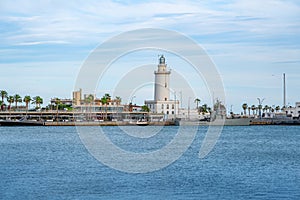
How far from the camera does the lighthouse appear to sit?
162 m

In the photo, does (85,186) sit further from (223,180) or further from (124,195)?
(223,180)

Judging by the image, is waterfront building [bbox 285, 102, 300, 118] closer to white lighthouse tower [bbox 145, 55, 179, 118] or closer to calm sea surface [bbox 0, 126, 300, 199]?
white lighthouse tower [bbox 145, 55, 179, 118]

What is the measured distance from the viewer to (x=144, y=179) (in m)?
36.1

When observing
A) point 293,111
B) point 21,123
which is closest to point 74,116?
point 21,123

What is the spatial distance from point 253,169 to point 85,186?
1356 cm

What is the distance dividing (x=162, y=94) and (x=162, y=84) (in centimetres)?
276

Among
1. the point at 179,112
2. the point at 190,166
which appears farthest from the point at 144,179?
the point at 179,112

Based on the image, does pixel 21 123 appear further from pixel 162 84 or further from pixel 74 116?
pixel 162 84

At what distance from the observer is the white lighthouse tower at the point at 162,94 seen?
162512mm

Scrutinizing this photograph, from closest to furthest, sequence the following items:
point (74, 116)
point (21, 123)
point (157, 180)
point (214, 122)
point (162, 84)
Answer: point (157, 180), point (214, 122), point (21, 123), point (162, 84), point (74, 116)

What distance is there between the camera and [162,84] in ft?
536

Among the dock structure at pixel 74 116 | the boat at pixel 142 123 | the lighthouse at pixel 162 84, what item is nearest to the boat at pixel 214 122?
the boat at pixel 142 123

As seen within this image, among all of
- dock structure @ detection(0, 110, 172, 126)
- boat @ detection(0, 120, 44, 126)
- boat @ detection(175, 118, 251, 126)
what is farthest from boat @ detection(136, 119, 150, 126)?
boat @ detection(0, 120, 44, 126)

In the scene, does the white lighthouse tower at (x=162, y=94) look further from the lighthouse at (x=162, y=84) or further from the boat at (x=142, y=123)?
the boat at (x=142, y=123)
